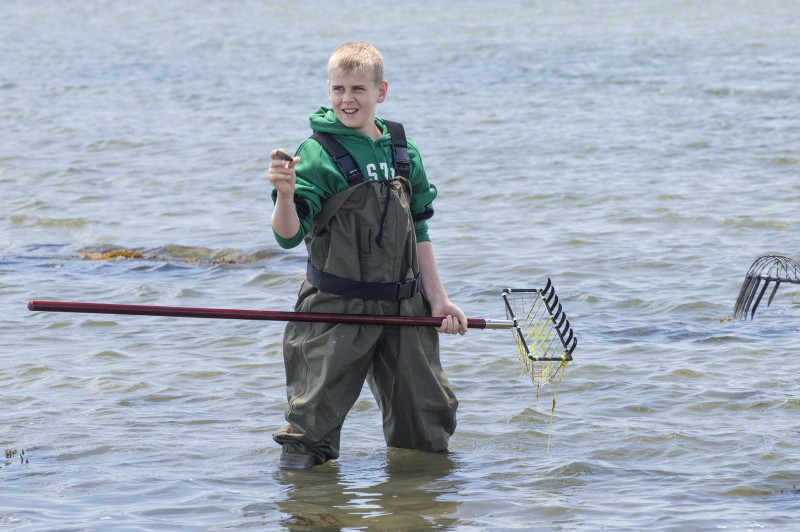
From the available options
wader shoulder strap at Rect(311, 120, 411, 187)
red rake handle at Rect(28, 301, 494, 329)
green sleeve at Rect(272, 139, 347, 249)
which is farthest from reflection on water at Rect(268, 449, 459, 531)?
wader shoulder strap at Rect(311, 120, 411, 187)

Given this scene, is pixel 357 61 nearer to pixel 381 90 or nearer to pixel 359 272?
pixel 381 90

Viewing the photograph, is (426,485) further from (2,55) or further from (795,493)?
(2,55)

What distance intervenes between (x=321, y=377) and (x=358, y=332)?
0.22 meters

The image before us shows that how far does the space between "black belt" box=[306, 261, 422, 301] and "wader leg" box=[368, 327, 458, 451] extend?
16 cm

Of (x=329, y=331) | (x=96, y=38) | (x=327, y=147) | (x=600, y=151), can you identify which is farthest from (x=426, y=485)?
(x=96, y=38)

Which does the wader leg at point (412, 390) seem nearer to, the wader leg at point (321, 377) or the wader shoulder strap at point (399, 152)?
the wader leg at point (321, 377)

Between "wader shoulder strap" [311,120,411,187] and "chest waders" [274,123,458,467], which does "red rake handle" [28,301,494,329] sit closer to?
"chest waders" [274,123,458,467]

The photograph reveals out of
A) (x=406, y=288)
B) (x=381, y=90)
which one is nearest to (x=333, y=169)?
(x=381, y=90)

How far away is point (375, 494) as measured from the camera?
4547 mm

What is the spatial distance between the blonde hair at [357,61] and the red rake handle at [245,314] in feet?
2.96

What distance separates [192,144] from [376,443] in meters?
10.5

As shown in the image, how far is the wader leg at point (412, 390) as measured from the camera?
4422mm

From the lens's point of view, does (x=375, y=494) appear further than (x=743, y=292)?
No

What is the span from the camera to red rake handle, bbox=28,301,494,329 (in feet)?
13.1
